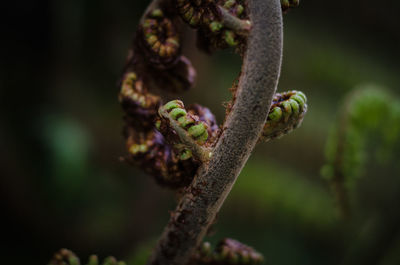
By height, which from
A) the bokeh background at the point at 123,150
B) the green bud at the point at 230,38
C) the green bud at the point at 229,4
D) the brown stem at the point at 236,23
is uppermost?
the green bud at the point at 229,4

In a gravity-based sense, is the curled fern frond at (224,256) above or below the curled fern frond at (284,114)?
below

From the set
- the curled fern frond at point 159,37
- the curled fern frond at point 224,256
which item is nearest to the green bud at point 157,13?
the curled fern frond at point 159,37

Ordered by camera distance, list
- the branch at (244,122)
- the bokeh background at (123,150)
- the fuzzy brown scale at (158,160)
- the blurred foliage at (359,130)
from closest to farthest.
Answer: the branch at (244,122) < the fuzzy brown scale at (158,160) < the blurred foliage at (359,130) < the bokeh background at (123,150)

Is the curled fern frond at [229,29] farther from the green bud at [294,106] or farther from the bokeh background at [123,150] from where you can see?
the bokeh background at [123,150]

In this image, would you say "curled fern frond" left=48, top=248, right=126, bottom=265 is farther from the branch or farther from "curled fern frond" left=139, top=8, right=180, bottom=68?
"curled fern frond" left=139, top=8, right=180, bottom=68

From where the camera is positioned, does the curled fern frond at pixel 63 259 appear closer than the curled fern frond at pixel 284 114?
No

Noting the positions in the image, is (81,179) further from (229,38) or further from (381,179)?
(381,179)

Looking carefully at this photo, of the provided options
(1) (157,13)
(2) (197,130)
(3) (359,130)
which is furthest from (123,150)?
(2) (197,130)
